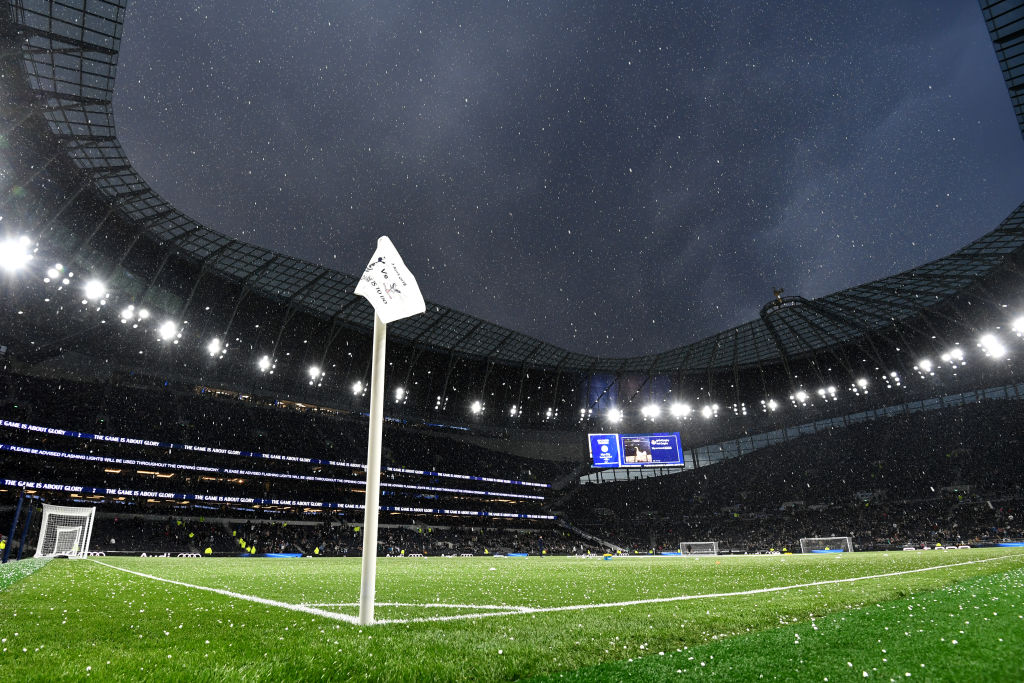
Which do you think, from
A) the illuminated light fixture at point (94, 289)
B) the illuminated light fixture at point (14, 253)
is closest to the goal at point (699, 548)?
the illuminated light fixture at point (94, 289)

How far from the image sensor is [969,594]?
7.02 metres

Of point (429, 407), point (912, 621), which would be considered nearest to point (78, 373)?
point (429, 407)

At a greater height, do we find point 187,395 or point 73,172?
point 73,172

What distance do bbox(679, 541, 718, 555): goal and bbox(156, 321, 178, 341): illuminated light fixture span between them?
49.5 metres

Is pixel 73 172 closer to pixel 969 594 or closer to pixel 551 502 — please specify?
pixel 969 594

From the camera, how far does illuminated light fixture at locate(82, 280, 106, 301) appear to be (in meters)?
41.3

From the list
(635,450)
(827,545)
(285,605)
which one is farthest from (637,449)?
(285,605)

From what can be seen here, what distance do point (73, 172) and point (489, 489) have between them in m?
50.3

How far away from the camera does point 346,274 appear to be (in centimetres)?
4562

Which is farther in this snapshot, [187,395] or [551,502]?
[551,502]

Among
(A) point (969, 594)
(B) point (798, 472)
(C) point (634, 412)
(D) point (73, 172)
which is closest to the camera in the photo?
(A) point (969, 594)

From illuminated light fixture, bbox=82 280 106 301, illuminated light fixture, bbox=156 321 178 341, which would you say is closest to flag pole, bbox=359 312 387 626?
illuminated light fixture, bbox=82 280 106 301

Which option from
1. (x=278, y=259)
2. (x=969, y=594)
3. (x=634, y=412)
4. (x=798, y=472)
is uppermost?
(x=278, y=259)

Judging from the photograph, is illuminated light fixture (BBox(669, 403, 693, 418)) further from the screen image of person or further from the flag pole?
the flag pole
